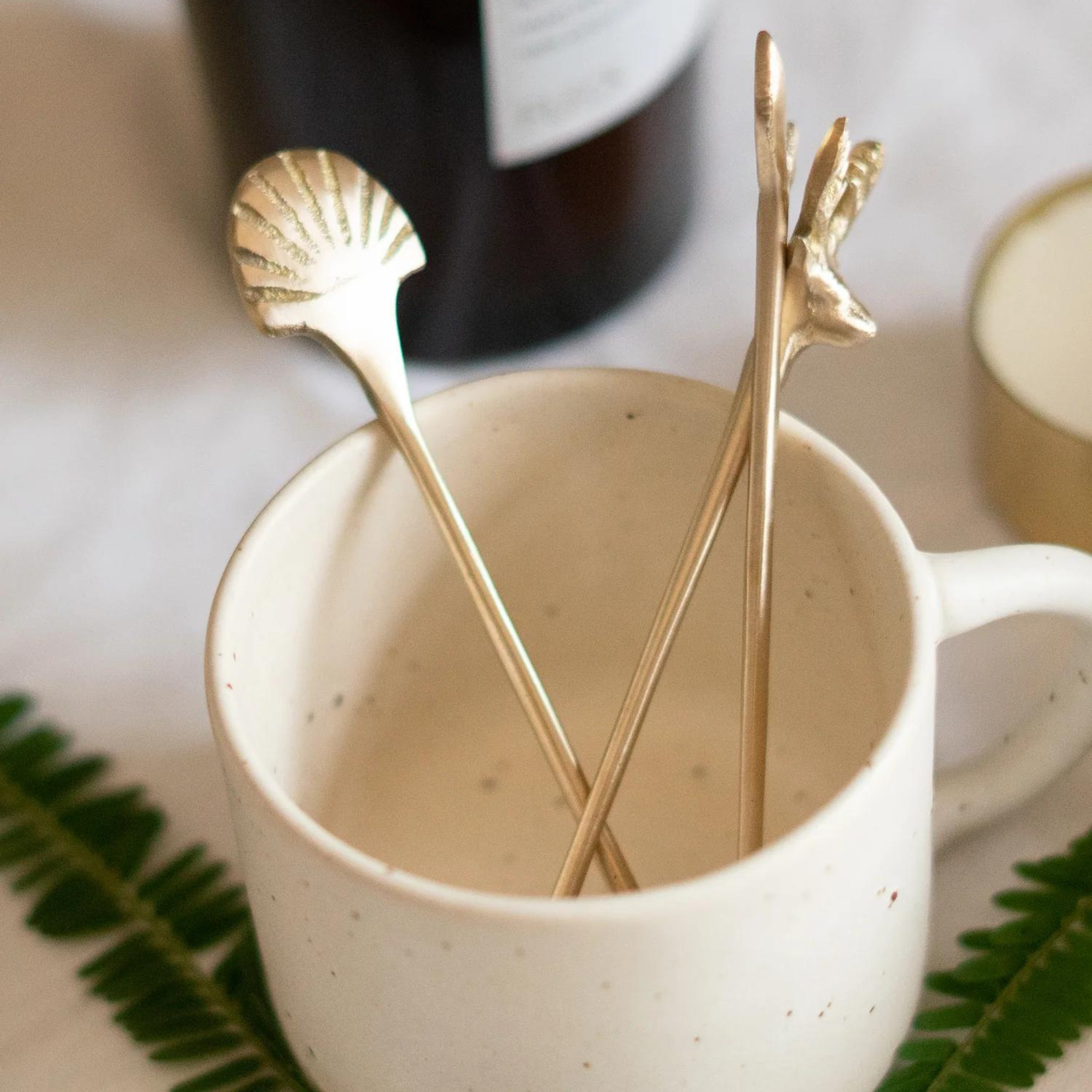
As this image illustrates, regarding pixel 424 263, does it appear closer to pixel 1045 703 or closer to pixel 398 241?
pixel 398 241

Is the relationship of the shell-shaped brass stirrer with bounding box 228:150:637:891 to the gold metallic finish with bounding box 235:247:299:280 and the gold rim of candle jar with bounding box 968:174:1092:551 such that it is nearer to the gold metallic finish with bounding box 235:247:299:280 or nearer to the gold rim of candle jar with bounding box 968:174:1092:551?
the gold metallic finish with bounding box 235:247:299:280

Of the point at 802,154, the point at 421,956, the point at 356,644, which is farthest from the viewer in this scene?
the point at 802,154

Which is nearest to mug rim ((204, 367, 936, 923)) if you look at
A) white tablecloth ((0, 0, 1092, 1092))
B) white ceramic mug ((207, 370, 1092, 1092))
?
white ceramic mug ((207, 370, 1092, 1092))

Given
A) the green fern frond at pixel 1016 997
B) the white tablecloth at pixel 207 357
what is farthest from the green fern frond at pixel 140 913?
the green fern frond at pixel 1016 997

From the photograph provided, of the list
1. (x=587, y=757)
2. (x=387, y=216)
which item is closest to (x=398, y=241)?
(x=387, y=216)

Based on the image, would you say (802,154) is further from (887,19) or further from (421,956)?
(421,956)

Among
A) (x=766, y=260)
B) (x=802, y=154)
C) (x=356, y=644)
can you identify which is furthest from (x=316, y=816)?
(x=802, y=154)
